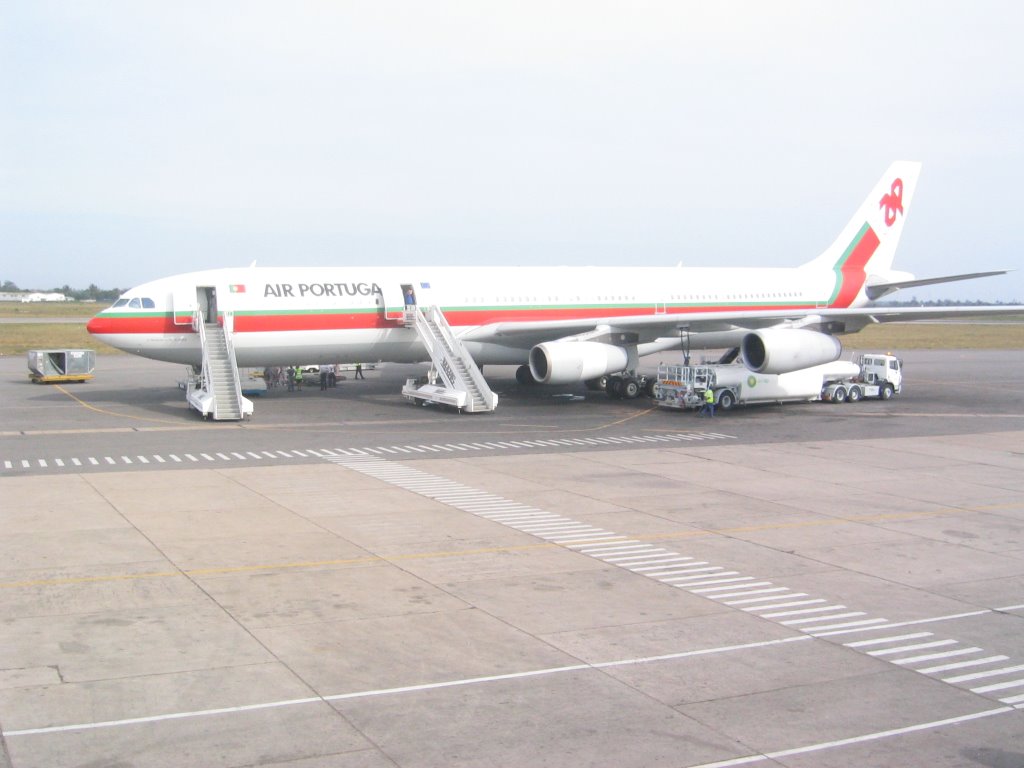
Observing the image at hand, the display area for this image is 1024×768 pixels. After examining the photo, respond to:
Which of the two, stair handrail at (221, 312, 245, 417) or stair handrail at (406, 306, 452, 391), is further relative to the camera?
stair handrail at (406, 306, 452, 391)

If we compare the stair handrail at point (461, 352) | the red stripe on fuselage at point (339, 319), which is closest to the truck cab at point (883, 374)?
the red stripe on fuselage at point (339, 319)

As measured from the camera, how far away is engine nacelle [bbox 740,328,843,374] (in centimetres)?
3309

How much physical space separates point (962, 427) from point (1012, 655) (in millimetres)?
21438

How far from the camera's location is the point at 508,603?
1320cm

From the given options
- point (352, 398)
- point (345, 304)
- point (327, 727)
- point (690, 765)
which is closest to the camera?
point (690, 765)

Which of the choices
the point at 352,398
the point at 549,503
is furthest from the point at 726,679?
the point at 352,398

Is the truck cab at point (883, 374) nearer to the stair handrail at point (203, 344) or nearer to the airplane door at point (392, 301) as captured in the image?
the airplane door at point (392, 301)

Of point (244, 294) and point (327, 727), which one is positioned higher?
point (244, 294)

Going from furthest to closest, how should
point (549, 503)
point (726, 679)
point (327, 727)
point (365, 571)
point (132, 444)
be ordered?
point (132, 444) < point (549, 503) < point (365, 571) < point (726, 679) < point (327, 727)

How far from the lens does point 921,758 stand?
342 inches

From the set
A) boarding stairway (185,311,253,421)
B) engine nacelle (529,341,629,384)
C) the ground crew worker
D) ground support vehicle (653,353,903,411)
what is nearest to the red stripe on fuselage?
boarding stairway (185,311,253,421)

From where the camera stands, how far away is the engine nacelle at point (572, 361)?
33.6m

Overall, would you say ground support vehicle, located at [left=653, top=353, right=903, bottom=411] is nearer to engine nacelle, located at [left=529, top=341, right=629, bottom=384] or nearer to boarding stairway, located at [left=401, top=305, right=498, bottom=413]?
engine nacelle, located at [left=529, top=341, right=629, bottom=384]

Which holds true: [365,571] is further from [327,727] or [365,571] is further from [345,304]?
[345,304]
